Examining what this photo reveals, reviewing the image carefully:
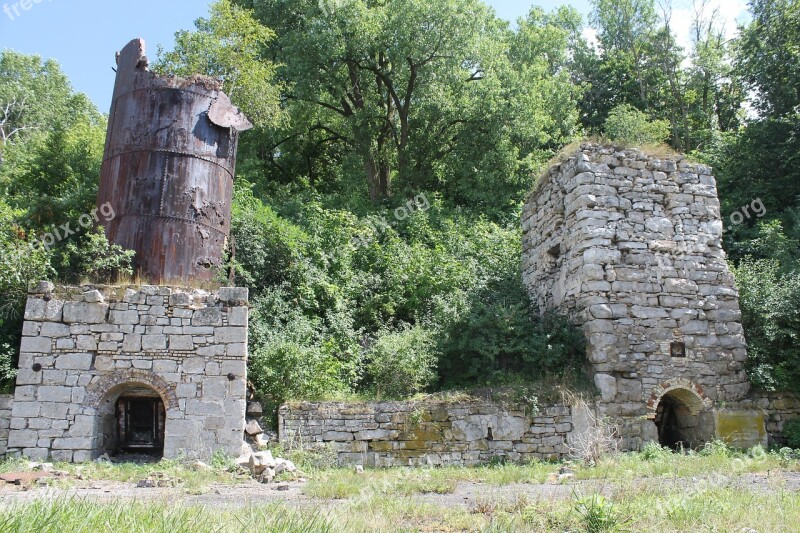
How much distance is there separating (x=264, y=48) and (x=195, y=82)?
12507 mm

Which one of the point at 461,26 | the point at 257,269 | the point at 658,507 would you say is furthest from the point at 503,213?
the point at 658,507

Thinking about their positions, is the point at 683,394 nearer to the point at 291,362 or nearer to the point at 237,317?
the point at 291,362

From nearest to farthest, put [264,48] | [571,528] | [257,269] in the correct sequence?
1. [571,528]
2. [257,269]
3. [264,48]

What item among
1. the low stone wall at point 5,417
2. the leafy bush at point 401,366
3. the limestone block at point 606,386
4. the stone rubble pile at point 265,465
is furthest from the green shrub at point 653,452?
the low stone wall at point 5,417

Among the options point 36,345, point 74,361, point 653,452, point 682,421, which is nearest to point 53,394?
point 74,361

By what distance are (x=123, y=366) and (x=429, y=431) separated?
15.1ft

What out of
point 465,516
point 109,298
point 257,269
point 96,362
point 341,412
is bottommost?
point 465,516

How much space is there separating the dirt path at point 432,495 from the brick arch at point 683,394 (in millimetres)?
2576

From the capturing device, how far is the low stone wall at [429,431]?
973 centimetres

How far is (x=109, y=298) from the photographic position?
9.60m

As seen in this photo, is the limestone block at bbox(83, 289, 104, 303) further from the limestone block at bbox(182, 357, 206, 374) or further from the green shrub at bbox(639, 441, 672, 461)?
the green shrub at bbox(639, 441, 672, 461)

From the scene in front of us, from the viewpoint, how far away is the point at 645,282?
11.0 m

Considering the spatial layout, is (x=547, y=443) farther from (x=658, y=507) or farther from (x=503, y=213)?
(x=503, y=213)

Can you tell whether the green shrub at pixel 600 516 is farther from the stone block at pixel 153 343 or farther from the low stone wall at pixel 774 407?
the low stone wall at pixel 774 407
